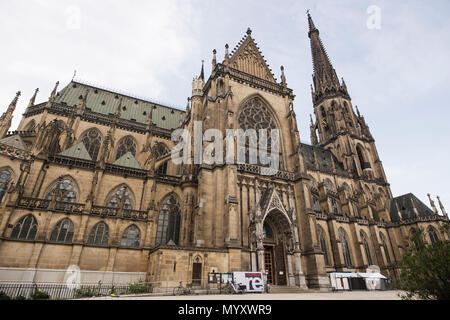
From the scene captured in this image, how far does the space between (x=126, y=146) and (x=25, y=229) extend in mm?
16680

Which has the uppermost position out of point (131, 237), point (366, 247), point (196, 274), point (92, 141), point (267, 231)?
point (92, 141)

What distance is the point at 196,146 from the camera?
84.9ft

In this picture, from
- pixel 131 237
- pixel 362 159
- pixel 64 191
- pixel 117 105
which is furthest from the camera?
pixel 362 159

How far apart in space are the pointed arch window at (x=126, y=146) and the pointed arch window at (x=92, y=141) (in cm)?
244

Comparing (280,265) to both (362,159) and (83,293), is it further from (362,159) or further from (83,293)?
(362,159)

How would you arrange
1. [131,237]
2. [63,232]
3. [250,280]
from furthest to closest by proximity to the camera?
[131,237] → [63,232] → [250,280]

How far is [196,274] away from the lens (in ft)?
57.1

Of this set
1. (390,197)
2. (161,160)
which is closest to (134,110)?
(161,160)

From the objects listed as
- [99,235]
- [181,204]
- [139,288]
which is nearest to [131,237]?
[99,235]

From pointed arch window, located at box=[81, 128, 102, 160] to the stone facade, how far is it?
13 centimetres

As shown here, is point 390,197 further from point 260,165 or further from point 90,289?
point 90,289

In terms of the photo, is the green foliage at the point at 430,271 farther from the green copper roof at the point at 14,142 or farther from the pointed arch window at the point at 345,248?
the green copper roof at the point at 14,142
